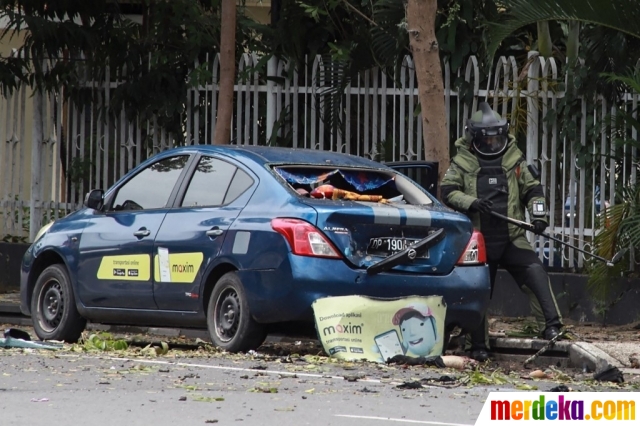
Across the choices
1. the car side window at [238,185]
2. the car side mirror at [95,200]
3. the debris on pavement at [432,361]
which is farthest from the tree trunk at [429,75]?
the debris on pavement at [432,361]

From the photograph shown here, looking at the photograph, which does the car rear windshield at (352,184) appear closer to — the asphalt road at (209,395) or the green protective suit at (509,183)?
the green protective suit at (509,183)

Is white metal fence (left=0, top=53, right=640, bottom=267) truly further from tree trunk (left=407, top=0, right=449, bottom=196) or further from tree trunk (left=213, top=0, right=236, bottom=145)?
tree trunk (left=407, top=0, right=449, bottom=196)

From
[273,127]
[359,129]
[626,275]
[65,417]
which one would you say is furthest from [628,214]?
[65,417]

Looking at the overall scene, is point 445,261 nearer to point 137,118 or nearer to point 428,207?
point 428,207

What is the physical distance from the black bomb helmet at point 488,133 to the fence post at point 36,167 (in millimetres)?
7309

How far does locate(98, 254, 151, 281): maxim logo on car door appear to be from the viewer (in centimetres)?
984

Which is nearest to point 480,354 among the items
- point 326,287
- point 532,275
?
point 532,275

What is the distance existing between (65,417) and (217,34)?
991 centimetres

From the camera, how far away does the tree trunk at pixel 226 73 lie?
13.3 meters

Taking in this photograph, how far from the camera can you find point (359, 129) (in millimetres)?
14180

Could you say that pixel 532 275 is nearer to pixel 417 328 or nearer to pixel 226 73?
pixel 417 328

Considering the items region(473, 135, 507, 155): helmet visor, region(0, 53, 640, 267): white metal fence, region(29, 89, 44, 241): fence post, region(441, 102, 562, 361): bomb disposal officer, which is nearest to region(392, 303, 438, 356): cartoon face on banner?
region(441, 102, 562, 361): bomb disposal officer

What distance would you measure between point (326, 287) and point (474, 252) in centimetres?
119

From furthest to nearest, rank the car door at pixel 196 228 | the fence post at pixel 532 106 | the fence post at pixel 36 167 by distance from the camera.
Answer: the fence post at pixel 36 167 < the fence post at pixel 532 106 < the car door at pixel 196 228
